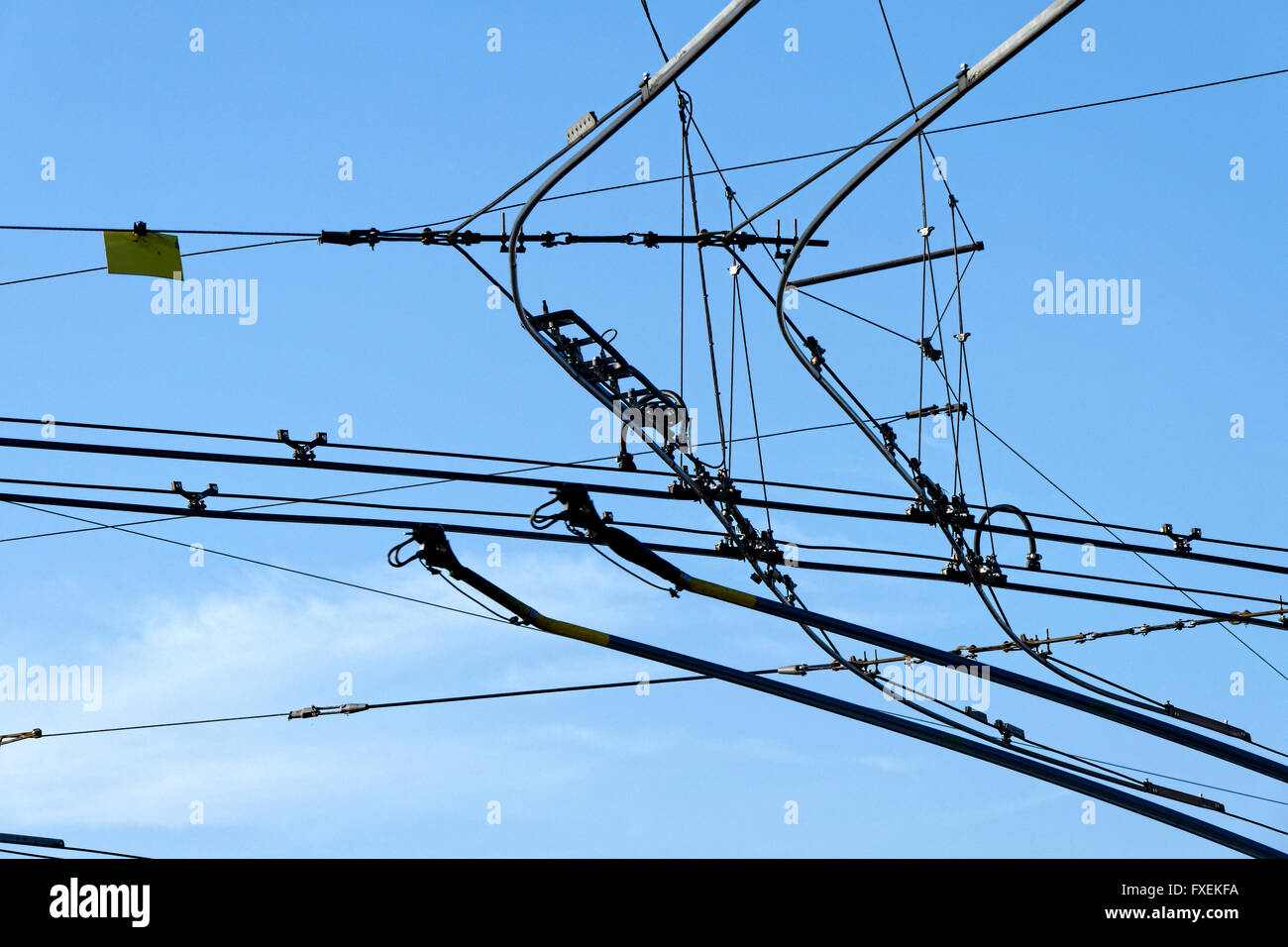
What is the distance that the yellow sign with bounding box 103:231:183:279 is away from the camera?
14.9m

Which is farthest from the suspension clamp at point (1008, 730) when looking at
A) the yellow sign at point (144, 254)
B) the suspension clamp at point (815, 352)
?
the yellow sign at point (144, 254)

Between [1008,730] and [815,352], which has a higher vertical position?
[815,352]

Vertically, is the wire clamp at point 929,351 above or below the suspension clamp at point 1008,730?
above

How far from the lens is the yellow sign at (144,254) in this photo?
1485 cm

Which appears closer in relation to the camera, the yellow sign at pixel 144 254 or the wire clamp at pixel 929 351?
the yellow sign at pixel 144 254

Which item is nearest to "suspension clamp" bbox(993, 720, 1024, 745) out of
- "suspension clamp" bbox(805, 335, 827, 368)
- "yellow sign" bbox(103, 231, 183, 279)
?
"suspension clamp" bbox(805, 335, 827, 368)

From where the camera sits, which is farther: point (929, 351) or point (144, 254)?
point (929, 351)

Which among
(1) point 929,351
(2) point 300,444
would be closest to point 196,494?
(2) point 300,444

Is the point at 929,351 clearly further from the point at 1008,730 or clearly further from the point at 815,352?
the point at 1008,730

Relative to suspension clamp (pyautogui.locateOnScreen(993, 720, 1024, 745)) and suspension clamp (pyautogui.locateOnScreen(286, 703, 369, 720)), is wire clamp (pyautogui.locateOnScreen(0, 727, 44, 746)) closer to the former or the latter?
suspension clamp (pyautogui.locateOnScreen(286, 703, 369, 720))

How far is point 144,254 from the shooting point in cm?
1503

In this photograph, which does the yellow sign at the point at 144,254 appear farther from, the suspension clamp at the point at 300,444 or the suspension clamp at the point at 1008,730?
the suspension clamp at the point at 1008,730

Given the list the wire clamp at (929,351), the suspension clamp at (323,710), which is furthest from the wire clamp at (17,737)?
the wire clamp at (929,351)
